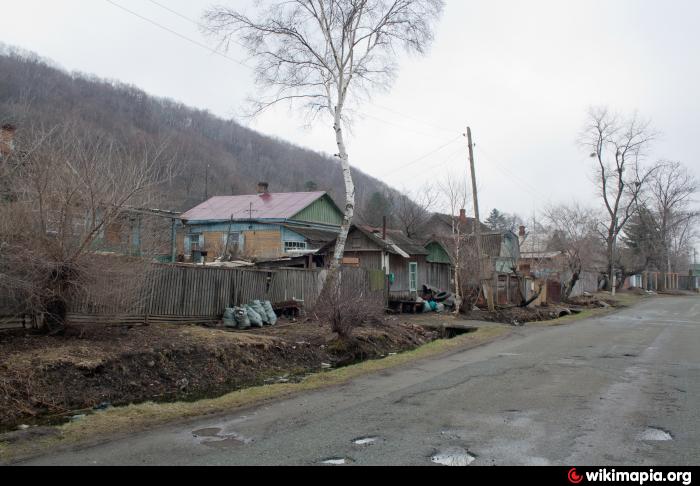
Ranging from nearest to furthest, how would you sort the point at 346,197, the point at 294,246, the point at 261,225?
the point at 346,197
the point at 294,246
the point at 261,225

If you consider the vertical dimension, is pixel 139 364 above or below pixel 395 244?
below

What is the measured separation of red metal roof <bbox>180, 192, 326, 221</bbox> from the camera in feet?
131

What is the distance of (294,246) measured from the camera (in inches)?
1524

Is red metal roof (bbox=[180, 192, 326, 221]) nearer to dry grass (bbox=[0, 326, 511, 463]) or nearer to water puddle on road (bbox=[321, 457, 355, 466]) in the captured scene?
dry grass (bbox=[0, 326, 511, 463])

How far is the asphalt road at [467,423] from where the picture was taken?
18.8ft

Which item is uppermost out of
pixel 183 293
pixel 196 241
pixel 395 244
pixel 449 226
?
pixel 449 226

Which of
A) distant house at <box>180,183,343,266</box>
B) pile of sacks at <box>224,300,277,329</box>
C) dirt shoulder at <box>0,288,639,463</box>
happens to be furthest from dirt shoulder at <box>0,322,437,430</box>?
distant house at <box>180,183,343,266</box>

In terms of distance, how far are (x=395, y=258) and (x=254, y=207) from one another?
15.3 meters

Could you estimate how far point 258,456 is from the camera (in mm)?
5727

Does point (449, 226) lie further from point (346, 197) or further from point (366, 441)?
point (366, 441)

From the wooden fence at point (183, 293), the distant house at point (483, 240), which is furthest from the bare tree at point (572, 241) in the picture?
the wooden fence at point (183, 293)

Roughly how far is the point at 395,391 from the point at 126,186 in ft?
20.5
